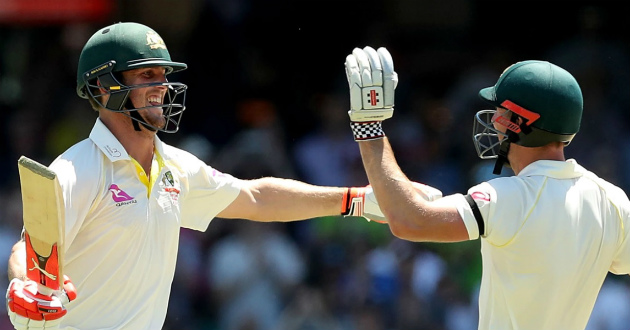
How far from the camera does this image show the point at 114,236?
14.0 feet

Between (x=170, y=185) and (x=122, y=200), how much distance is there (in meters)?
0.31

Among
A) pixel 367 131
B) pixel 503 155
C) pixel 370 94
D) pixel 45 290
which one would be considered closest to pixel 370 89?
pixel 370 94

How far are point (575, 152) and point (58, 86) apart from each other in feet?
15.5

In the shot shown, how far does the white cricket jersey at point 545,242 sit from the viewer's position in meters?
3.85

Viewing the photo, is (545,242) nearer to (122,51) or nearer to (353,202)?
(353,202)

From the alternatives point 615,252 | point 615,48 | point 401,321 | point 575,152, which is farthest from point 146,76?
point 615,48

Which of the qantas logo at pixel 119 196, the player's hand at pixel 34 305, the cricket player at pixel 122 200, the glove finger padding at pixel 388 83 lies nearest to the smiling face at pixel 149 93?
the cricket player at pixel 122 200

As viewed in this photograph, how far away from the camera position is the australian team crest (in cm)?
450

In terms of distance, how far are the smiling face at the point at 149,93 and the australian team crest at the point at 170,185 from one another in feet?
0.72

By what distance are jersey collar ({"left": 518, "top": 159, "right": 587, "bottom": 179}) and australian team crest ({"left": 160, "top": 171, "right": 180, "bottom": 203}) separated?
1.51 m

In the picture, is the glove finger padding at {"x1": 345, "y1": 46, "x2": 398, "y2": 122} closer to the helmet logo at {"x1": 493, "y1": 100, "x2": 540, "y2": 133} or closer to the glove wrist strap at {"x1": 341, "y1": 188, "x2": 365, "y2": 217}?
the helmet logo at {"x1": 493, "y1": 100, "x2": 540, "y2": 133}

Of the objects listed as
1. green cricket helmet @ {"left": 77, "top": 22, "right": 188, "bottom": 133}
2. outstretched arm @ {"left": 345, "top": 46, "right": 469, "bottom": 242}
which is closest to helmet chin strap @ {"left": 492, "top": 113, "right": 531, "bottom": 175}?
outstretched arm @ {"left": 345, "top": 46, "right": 469, "bottom": 242}

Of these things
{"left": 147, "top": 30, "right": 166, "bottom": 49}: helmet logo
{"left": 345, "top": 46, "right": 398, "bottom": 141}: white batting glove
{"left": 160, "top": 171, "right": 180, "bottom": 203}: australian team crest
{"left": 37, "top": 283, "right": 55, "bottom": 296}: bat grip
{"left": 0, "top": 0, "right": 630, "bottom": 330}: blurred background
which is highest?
{"left": 147, "top": 30, "right": 166, "bottom": 49}: helmet logo

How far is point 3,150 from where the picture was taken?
375 inches
